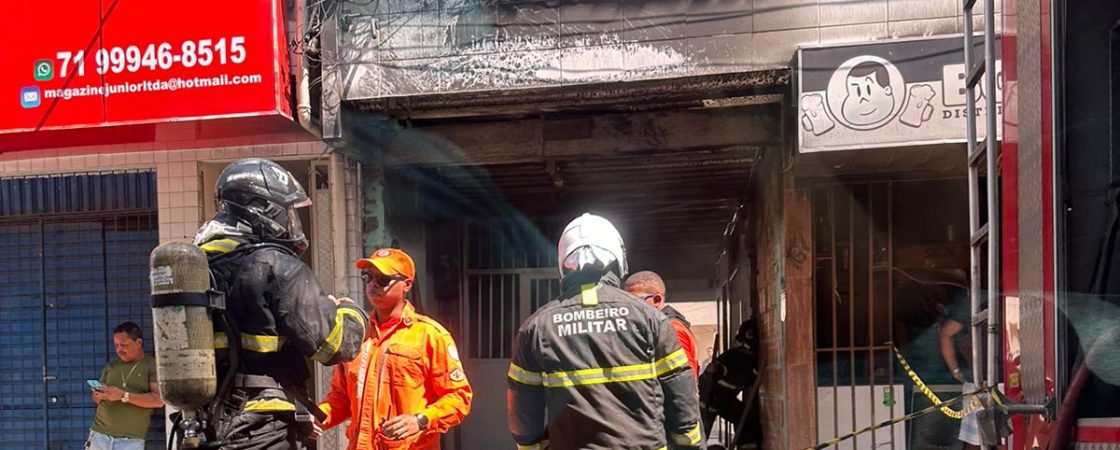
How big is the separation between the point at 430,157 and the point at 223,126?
62.0 inches

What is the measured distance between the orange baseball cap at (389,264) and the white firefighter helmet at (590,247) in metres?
1.29

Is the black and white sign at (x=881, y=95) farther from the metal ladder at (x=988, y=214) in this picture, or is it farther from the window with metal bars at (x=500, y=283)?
the window with metal bars at (x=500, y=283)

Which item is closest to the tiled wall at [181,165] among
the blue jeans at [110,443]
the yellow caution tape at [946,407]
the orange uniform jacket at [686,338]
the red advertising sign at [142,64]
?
the red advertising sign at [142,64]

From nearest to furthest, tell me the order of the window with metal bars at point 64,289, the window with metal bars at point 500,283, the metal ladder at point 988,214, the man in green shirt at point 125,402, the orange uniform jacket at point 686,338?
the metal ladder at point 988,214 → the orange uniform jacket at point 686,338 → the man in green shirt at point 125,402 → the window with metal bars at point 64,289 → the window with metal bars at point 500,283

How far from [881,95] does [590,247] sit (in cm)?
318

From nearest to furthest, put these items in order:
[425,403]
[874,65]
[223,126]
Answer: [425,403], [874,65], [223,126]

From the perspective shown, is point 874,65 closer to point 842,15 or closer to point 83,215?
point 842,15

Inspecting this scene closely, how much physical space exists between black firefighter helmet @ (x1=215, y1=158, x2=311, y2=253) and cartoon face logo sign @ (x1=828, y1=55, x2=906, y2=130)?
3813 mm

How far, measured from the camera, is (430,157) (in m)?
7.22

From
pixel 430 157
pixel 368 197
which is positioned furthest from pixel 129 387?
pixel 430 157

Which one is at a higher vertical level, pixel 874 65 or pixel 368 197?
pixel 874 65

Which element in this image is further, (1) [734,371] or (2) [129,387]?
(1) [734,371]

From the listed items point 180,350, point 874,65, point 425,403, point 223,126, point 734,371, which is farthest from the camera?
point 734,371

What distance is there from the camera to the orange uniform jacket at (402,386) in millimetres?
4383
